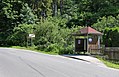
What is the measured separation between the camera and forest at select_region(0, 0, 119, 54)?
51.7 m

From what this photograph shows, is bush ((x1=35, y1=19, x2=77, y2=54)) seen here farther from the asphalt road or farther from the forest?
the asphalt road

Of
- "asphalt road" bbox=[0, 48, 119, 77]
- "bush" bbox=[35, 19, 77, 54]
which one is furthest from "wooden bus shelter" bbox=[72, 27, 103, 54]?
"asphalt road" bbox=[0, 48, 119, 77]

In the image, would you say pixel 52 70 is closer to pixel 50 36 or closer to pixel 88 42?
pixel 88 42

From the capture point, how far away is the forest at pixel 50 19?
51.7 metres

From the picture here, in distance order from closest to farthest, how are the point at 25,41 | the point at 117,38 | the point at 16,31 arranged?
the point at 117,38
the point at 25,41
the point at 16,31

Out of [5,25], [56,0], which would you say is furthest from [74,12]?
[5,25]

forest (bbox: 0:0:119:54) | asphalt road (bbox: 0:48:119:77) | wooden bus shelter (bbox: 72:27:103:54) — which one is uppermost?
forest (bbox: 0:0:119:54)

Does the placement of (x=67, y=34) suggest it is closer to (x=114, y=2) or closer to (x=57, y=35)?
(x=57, y=35)

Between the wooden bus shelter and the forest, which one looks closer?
the wooden bus shelter

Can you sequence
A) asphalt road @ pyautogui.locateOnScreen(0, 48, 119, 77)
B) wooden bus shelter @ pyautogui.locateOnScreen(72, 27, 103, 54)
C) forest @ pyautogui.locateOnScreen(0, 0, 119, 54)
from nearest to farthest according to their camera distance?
asphalt road @ pyautogui.locateOnScreen(0, 48, 119, 77) → wooden bus shelter @ pyautogui.locateOnScreen(72, 27, 103, 54) → forest @ pyautogui.locateOnScreen(0, 0, 119, 54)

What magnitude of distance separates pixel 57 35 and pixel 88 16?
2035 centimetres

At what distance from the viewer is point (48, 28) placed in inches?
2074

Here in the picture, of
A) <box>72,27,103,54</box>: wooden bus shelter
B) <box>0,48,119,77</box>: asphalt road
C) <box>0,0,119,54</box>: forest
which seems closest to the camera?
<box>0,48,119,77</box>: asphalt road

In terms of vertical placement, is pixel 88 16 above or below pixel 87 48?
above
